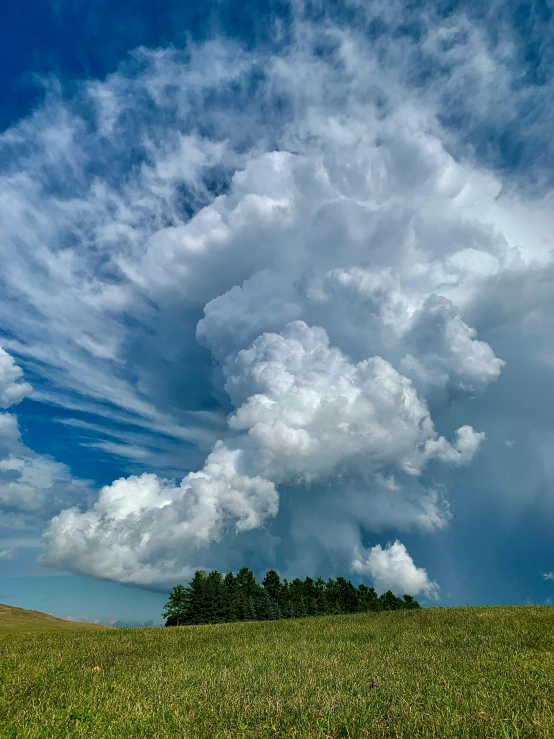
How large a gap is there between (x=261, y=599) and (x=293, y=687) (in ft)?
267

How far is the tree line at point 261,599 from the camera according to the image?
74.2 metres

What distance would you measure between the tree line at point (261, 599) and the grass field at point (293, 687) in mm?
54731

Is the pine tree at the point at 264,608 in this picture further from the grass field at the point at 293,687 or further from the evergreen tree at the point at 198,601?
the grass field at the point at 293,687

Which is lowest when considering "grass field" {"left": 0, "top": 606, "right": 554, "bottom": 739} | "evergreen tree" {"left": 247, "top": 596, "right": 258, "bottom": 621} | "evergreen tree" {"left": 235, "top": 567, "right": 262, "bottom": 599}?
"grass field" {"left": 0, "top": 606, "right": 554, "bottom": 739}

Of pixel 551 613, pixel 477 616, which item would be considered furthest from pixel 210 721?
pixel 551 613

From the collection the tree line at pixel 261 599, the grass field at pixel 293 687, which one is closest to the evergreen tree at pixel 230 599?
the tree line at pixel 261 599

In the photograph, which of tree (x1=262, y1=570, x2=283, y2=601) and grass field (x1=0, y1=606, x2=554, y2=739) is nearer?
grass field (x1=0, y1=606, x2=554, y2=739)

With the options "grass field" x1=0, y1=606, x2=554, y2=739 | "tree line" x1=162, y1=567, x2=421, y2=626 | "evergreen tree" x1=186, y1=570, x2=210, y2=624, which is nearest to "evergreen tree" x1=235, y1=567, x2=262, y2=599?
"tree line" x1=162, y1=567, x2=421, y2=626

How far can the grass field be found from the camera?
7.45 m

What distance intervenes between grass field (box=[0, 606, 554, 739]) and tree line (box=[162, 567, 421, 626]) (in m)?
54.7

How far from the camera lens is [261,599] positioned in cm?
8300

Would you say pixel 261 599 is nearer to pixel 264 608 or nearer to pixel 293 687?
pixel 264 608

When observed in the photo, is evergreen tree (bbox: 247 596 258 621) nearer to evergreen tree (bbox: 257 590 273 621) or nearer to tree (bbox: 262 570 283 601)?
evergreen tree (bbox: 257 590 273 621)

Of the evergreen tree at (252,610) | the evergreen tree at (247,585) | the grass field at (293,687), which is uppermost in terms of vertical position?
the evergreen tree at (247,585)
